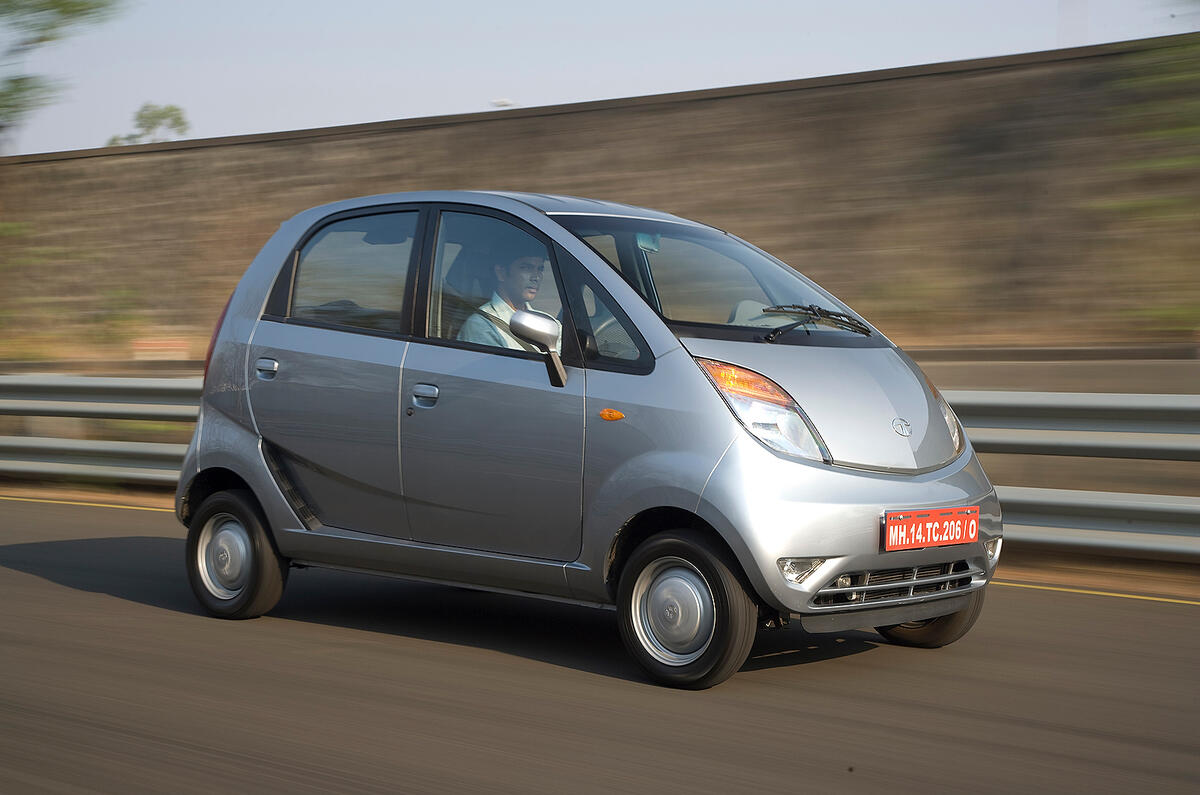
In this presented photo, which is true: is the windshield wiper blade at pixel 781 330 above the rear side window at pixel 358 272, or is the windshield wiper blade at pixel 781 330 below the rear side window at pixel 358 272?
below

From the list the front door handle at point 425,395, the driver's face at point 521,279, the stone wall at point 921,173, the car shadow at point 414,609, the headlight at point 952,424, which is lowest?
the car shadow at point 414,609

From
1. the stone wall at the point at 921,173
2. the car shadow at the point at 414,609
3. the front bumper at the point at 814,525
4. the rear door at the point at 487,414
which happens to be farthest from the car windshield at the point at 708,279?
the stone wall at the point at 921,173

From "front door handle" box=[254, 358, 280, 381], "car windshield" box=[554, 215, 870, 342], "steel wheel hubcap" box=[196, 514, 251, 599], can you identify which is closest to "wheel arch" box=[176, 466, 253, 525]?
"steel wheel hubcap" box=[196, 514, 251, 599]

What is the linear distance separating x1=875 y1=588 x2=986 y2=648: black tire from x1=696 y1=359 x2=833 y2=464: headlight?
1090 mm

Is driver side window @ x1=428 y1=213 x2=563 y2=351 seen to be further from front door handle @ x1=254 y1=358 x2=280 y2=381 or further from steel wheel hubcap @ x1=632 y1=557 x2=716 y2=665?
steel wheel hubcap @ x1=632 y1=557 x2=716 y2=665

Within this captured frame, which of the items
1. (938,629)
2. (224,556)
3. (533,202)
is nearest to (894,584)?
(938,629)

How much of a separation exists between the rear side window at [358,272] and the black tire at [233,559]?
90 cm

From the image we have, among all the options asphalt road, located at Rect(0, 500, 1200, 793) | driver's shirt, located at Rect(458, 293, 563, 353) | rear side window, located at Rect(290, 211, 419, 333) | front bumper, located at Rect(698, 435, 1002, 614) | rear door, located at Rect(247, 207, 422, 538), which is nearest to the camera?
asphalt road, located at Rect(0, 500, 1200, 793)

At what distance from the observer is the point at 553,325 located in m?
4.85

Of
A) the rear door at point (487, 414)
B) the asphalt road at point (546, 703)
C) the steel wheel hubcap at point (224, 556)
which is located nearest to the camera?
the asphalt road at point (546, 703)

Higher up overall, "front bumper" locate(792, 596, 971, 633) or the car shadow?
"front bumper" locate(792, 596, 971, 633)

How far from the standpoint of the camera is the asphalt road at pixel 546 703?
12.1 ft

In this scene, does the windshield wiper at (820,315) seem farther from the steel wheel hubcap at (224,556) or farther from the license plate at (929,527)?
the steel wheel hubcap at (224,556)

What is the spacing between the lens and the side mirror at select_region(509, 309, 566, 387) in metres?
4.77
